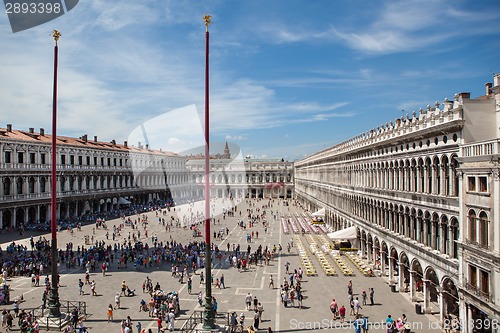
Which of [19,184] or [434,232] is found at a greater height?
[19,184]

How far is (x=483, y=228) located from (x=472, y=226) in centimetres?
102

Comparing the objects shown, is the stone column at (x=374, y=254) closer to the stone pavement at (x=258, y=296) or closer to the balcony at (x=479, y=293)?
the stone pavement at (x=258, y=296)

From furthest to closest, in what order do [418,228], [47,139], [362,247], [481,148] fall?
[47,139] → [362,247] → [418,228] → [481,148]

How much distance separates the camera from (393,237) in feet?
93.0

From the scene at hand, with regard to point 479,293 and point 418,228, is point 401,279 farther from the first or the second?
point 479,293

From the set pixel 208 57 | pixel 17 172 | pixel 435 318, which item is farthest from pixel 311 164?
pixel 208 57

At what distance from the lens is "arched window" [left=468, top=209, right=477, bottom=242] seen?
17656mm

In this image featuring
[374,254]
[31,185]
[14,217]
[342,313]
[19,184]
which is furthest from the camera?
[31,185]

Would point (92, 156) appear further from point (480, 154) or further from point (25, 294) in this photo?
point (480, 154)

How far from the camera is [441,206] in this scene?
69.3ft

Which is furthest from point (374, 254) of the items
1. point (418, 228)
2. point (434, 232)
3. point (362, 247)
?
point (434, 232)

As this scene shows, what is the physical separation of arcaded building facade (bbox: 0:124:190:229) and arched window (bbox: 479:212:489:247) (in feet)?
177

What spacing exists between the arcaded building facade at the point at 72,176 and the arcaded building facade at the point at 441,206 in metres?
46.6

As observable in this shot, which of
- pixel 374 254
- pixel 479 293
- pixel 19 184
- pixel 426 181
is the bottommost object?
pixel 374 254
